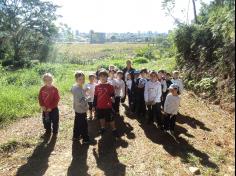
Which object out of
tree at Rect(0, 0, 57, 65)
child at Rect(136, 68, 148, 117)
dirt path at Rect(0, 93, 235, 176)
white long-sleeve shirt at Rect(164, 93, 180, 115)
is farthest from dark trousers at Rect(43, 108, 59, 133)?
tree at Rect(0, 0, 57, 65)

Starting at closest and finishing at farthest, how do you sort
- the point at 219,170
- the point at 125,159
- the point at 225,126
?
the point at 219,170 → the point at 125,159 → the point at 225,126

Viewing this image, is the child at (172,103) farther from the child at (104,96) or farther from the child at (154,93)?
the child at (104,96)

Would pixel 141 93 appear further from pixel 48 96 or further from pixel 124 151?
pixel 48 96

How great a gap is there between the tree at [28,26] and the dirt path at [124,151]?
104ft

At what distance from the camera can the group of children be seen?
8.55 metres

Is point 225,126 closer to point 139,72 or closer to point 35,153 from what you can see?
point 139,72

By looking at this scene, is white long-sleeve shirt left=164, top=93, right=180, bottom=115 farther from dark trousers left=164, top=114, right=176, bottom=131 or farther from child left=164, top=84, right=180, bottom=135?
dark trousers left=164, top=114, right=176, bottom=131

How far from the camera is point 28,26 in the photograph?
140ft

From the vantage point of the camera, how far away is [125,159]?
7.88 metres

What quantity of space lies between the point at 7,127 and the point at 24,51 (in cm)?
3229

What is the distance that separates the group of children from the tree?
30.7m

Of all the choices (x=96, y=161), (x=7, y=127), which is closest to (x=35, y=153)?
(x=96, y=161)

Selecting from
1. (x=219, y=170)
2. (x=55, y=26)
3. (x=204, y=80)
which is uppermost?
(x=55, y=26)

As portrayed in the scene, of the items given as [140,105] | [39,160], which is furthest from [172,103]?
[39,160]
